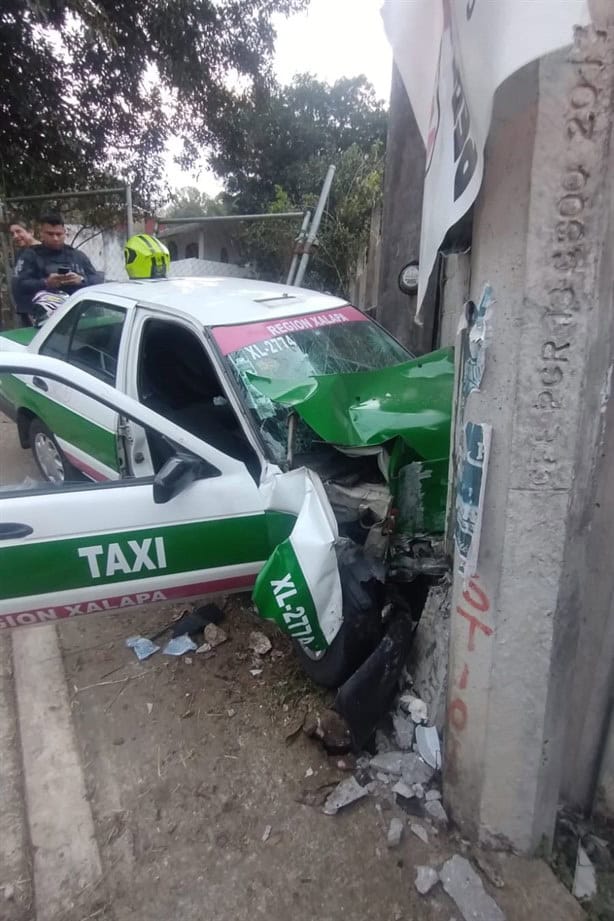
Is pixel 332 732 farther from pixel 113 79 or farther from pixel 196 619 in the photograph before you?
pixel 113 79

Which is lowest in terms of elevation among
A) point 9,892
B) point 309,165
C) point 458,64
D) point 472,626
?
point 9,892

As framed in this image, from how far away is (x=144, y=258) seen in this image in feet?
17.4

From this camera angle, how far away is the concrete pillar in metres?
1.41

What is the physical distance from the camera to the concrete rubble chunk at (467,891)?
1.87 meters

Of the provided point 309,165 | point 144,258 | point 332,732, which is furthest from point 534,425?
point 309,165

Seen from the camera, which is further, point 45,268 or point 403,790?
point 45,268

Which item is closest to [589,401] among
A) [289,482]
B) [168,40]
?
[289,482]

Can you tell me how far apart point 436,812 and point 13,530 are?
1892 millimetres

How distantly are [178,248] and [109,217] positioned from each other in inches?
442

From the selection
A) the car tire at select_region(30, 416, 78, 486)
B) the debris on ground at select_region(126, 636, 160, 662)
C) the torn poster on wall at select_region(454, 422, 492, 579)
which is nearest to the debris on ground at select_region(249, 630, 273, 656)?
the debris on ground at select_region(126, 636, 160, 662)

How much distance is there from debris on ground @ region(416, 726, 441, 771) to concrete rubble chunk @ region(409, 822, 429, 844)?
0.24 m

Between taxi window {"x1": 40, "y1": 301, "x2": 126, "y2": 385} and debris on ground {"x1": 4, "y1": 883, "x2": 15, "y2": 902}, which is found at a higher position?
taxi window {"x1": 40, "y1": 301, "x2": 126, "y2": 385}

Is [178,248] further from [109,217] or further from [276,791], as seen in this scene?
[276,791]

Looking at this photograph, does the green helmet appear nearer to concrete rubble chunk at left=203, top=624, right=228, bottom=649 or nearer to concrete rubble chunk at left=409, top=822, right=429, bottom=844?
concrete rubble chunk at left=203, top=624, right=228, bottom=649
